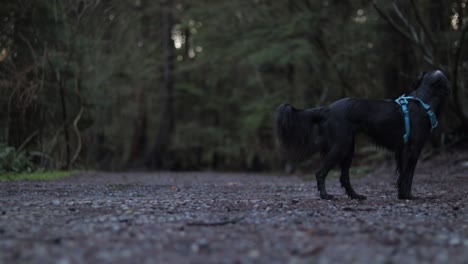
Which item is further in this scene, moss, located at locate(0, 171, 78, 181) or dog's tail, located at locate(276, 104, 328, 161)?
moss, located at locate(0, 171, 78, 181)

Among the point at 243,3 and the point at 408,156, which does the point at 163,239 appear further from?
the point at 243,3

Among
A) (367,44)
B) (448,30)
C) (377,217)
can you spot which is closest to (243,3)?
(367,44)

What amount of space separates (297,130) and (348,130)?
0.72 m

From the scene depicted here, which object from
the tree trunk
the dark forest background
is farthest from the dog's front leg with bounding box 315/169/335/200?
the tree trunk

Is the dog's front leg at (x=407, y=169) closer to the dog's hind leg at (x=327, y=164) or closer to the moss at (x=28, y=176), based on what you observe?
the dog's hind leg at (x=327, y=164)

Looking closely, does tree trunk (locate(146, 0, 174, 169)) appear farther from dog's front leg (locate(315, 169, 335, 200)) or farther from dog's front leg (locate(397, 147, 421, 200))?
dog's front leg (locate(397, 147, 421, 200))

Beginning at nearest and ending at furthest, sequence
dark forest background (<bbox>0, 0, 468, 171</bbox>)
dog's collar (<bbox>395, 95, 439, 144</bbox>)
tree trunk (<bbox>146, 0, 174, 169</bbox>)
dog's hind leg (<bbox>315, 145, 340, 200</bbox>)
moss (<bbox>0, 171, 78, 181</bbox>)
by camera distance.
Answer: dog's hind leg (<bbox>315, 145, 340, 200</bbox>)
dog's collar (<bbox>395, 95, 439, 144</bbox>)
moss (<bbox>0, 171, 78, 181</bbox>)
dark forest background (<bbox>0, 0, 468, 171</bbox>)
tree trunk (<bbox>146, 0, 174, 169</bbox>)

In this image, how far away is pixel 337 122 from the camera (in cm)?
846

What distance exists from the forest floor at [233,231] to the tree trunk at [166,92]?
20834mm

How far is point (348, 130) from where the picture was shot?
848 cm

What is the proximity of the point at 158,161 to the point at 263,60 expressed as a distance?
29.4 feet

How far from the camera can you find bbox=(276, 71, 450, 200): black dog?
27.8 feet

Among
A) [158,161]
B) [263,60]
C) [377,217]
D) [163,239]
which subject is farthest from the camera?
[158,161]

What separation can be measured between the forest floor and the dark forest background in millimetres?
7237
